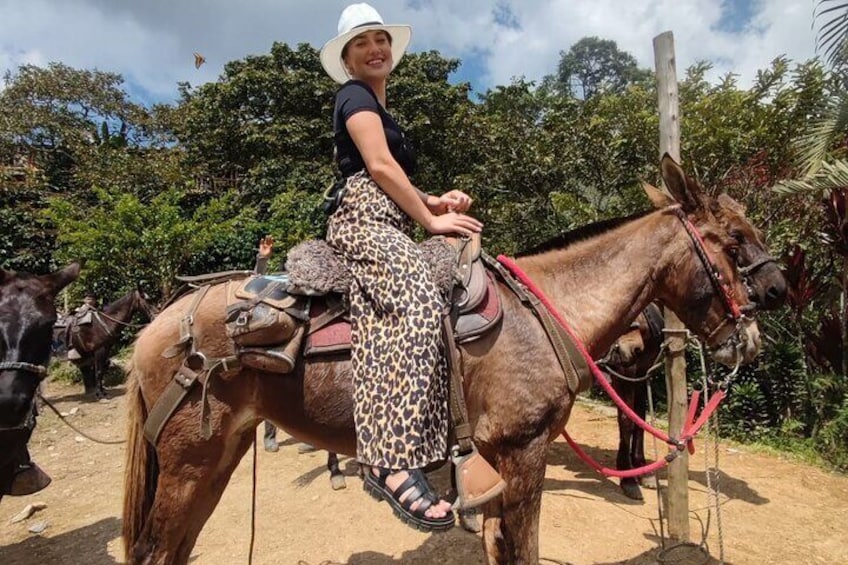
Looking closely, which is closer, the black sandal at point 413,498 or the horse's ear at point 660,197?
the black sandal at point 413,498

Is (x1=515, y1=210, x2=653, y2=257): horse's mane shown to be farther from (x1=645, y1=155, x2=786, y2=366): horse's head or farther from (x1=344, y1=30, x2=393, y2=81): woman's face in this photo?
(x1=344, y1=30, x2=393, y2=81): woman's face

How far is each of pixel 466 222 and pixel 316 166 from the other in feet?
50.4

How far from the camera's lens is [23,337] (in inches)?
120

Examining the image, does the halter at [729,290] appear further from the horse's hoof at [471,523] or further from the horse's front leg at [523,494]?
the horse's hoof at [471,523]

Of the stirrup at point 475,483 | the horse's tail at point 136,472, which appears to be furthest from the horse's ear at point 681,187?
the horse's tail at point 136,472

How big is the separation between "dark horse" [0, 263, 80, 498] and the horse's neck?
122 inches

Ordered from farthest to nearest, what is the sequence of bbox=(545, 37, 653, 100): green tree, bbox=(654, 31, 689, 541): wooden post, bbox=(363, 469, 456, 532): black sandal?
bbox=(545, 37, 653, 100): green tree
bbox=(654, 31, 689, 541): wooden post
bbox=(363, 469, 456, 532): black sandal

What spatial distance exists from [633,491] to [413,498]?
3.96m

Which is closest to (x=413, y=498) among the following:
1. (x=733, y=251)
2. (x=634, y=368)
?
(x=733, y=251)

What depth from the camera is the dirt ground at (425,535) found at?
3.91m

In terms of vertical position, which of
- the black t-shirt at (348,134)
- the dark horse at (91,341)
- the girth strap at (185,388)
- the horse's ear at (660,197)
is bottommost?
the dark horse at (91,341)

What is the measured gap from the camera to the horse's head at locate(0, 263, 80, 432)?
2.90 meters

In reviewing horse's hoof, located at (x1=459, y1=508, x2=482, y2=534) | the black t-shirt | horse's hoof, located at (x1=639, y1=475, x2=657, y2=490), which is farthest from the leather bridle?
horse's hoof, located at (x1=639, y1=475, x2=657, y2=490)

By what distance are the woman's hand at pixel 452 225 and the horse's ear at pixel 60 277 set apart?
2.80 meters
